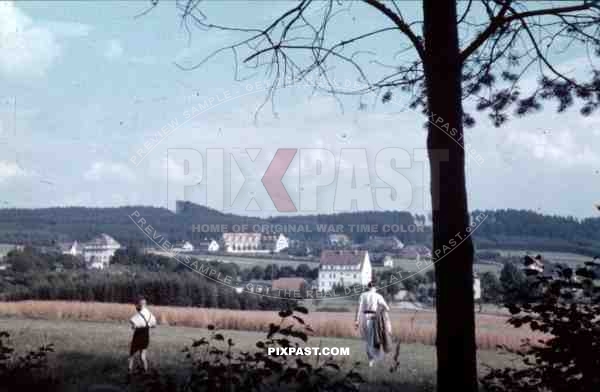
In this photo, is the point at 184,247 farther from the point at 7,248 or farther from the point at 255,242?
the point at 7,248

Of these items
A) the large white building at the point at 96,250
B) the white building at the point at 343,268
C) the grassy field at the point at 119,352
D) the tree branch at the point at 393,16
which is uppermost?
the tree branch at the point at 393,16

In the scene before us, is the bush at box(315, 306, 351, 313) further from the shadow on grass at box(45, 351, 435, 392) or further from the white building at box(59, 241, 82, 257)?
the white building at box(59, 241, 82, 257)

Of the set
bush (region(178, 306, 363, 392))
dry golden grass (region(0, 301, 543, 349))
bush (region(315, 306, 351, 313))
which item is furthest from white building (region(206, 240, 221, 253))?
bush (region(178, 306, 363, 392))

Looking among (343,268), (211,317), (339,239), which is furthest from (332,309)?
(339,239)

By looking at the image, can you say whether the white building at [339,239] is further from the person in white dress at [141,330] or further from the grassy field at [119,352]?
the person in white dress at [141,330]

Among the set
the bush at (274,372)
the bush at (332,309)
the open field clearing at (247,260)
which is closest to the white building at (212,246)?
the open field clearing at (247,260)
